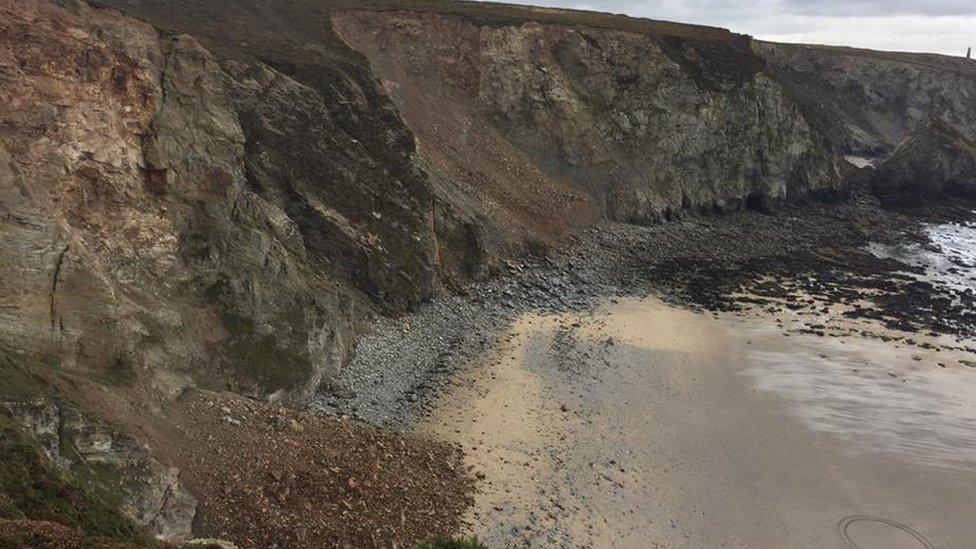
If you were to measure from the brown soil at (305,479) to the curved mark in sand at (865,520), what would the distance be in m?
10.5

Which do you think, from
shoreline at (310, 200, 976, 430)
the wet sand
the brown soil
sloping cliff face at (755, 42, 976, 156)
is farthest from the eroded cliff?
sloping cliff face at (755, 42, 976, 156)

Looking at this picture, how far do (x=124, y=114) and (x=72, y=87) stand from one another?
1.60 metres

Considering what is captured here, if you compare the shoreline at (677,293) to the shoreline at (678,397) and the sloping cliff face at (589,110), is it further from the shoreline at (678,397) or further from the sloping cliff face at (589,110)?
the sloping cliff face at (589,110)

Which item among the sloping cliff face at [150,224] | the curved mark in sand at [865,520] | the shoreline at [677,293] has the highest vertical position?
the sloping cliff face at [150,224]

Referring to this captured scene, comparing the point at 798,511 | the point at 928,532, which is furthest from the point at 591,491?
the point at 928,532

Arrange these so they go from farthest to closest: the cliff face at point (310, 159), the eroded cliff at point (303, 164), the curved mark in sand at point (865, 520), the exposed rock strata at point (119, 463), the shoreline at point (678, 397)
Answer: the shoreline at point (678, 397) → the curved mark in sand at point (865, 520) → the cliff face at point (310, 159) → the eroded cliff at point (303, 164) → the exposed rock strata at point (119, 463)

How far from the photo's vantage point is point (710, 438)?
78.2 ft

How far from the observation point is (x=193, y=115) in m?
24.1

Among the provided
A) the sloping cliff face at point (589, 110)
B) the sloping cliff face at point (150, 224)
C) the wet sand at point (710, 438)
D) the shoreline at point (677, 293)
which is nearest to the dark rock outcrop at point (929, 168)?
the shoreline at point (677, 293)

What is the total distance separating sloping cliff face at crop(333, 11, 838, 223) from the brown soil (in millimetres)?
26075

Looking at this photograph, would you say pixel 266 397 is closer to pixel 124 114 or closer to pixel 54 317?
pixel 54 317

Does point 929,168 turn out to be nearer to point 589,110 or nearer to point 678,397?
point 589,110

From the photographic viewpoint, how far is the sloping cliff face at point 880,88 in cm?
10181

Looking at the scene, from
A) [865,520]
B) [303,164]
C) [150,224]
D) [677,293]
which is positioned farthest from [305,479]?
[677,293]
